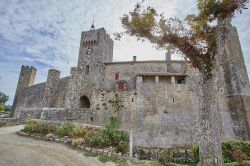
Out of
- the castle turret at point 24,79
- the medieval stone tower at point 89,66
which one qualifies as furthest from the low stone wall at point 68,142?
the castle turret at point 24,79

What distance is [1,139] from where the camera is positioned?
11.2 m

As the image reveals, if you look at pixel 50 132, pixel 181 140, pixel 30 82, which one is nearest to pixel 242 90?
pixel 181 140

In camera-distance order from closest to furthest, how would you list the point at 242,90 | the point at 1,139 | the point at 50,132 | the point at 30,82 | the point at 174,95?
the point at 1,139 < the point at 50,132 < the point at 174,95 < the point at 242,90 < the point at 30,82

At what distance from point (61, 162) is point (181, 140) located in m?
15.0

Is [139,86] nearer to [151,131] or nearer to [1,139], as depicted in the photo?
[151,131]

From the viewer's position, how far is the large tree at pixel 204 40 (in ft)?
23.4

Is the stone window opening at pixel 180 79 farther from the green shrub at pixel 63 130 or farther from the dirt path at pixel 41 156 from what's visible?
the dirt path at pixel 41 156

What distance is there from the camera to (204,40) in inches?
331

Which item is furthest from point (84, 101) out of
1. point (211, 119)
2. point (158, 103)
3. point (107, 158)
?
point (211, 119)

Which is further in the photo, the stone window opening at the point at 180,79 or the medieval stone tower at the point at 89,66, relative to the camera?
the medieval stone tower at the point at 89,66

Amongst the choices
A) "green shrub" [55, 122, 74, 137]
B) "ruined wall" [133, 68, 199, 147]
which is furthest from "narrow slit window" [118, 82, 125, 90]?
"green shrub" [55, 122, 74, 137]

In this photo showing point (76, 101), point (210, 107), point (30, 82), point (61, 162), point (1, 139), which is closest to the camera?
point (210, 107)

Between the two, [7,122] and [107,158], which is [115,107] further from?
[107,158]

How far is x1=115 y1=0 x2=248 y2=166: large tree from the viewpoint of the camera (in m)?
7.14
